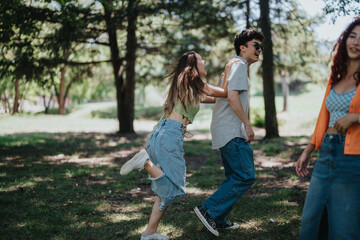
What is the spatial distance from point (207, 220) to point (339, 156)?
1.72 meters

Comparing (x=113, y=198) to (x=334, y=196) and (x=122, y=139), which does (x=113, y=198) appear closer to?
(x=334, y=196)

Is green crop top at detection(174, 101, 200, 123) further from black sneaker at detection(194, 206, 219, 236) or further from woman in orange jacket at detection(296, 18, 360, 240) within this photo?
woman in orange jacket at detection(296, 18, 360, 240)

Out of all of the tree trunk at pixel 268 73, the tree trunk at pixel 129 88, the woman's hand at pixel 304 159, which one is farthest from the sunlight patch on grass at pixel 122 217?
the tree trunk at pixel 129 88

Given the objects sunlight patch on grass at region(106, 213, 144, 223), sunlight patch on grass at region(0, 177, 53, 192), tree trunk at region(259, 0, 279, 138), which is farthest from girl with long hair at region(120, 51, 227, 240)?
tree trunk at region(259, 0, 279, 138)

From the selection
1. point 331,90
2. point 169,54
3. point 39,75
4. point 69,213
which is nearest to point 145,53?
point 169,54

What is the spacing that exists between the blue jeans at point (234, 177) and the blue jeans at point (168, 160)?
0.51 m

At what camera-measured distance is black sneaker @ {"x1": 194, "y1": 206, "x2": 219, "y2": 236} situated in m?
3.52

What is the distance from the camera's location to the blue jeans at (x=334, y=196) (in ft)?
7.21

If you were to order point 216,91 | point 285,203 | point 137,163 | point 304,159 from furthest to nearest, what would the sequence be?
1. point 285,203
2. point 216,91
3. point 137,163
4. point 304,159

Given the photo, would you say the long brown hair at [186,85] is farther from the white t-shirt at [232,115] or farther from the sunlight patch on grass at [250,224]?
the sunlight patch on grass at [250,224]

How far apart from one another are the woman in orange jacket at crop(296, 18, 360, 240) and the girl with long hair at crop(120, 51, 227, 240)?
1264 millimetres

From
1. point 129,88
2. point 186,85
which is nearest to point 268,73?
point 129,88

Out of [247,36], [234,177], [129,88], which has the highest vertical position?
[247,36]

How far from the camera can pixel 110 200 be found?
16.7 feet
